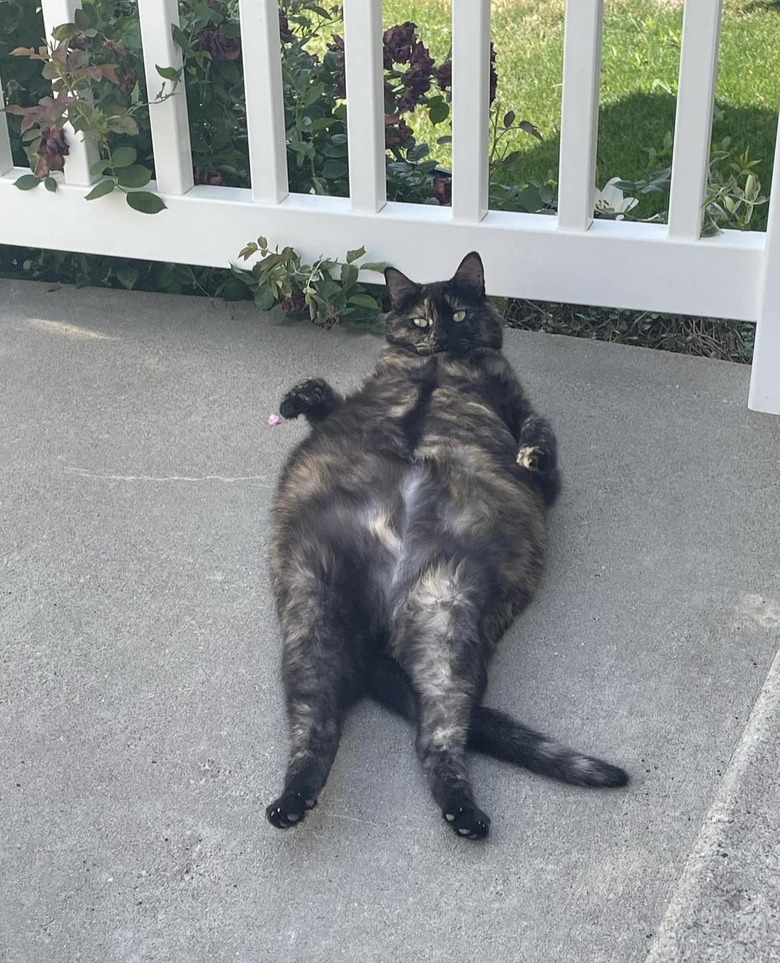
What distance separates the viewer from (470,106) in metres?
3.20

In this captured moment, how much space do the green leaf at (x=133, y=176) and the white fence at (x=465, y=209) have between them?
0.05 meters

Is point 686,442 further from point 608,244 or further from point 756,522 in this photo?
point 608,244

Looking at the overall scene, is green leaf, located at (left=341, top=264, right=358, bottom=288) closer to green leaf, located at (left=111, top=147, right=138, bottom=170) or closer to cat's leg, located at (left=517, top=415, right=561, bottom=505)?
green leaf, located at (left=111, top=147, right=138, bottom=170)

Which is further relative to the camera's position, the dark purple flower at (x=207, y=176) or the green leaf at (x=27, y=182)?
the dark purple flower at (x=207, y=176)

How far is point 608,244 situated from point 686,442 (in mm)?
605

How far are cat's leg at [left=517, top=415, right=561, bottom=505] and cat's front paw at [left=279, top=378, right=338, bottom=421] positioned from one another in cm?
49

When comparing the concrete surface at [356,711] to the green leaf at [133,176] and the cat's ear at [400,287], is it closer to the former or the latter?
the cat's ear at [400,287]

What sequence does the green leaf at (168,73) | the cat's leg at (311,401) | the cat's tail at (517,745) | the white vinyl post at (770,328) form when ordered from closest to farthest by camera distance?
the cat's tail at (517,745), the cat's leg at (311,401), the white vinyl post at (770,328), the green leaf at (168,73)

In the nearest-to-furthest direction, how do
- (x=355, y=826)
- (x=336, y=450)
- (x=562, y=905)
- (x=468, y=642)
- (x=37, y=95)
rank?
(x=562, y=905) → (x=355, y=826) → (x=468, y=642) → (x=336, y=450) → (x=37, y=95)

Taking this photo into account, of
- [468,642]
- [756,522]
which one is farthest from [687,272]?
[468,642]

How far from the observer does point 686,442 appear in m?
3.07

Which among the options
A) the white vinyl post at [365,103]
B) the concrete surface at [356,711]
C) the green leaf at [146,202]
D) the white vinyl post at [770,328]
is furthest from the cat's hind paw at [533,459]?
the green leaf at [146,202]

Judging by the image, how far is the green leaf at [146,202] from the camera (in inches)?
140

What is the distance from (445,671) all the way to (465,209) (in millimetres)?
1629
